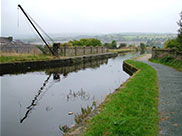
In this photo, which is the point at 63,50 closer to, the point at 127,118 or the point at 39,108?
the point at 39,108

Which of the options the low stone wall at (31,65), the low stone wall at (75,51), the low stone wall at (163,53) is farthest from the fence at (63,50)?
the low stone wall at (163,53)

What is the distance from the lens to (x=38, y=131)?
4875mm

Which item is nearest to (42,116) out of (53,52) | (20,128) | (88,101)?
(20,128)

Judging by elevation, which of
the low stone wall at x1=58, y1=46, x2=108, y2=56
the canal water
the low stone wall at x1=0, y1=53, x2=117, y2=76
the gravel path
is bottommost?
the canal water

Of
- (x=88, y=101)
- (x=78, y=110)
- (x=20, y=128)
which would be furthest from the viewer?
(x=88, y=101)

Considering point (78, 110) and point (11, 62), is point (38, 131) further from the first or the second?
point (11, 62)

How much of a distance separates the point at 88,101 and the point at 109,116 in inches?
124

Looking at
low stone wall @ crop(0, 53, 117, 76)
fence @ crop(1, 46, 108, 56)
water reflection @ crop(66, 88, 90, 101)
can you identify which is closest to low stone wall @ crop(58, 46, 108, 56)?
fence @ crop(1, 46, 108, 56)

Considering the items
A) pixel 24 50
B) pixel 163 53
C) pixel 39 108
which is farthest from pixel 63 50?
pixel 39 108

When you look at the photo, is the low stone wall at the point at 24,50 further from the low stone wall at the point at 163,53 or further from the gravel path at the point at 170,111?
the gravel path at the point at 170,111

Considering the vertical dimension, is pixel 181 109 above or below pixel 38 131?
above

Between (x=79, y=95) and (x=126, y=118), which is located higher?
(x=126, y=118)

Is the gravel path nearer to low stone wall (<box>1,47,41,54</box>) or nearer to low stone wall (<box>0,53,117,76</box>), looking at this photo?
low stone wall (<box>0,53,117,76</box>)

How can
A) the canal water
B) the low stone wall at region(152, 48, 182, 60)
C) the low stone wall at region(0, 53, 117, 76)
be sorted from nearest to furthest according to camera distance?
the canal water < the low stone wall at region(0, 53, 117, 76) < the low stone wall at region(152, 48, 182, 60)
